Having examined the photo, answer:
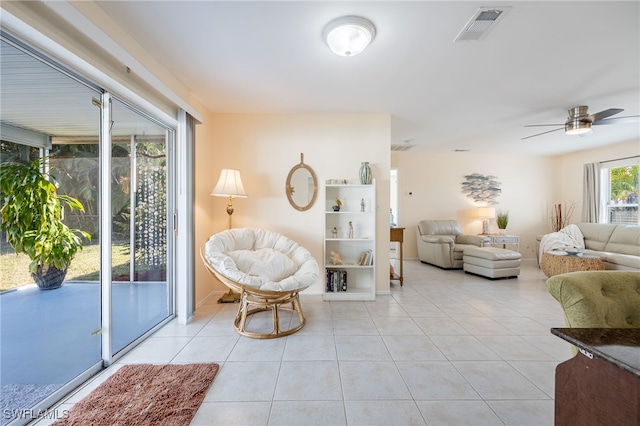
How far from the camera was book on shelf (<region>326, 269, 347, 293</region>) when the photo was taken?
3.38 metres

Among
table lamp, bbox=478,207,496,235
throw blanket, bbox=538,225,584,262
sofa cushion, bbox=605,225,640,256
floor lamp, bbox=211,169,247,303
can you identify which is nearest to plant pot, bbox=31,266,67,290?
floor lamp, bbox=211,169,247,303

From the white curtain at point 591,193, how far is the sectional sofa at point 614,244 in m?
0.49

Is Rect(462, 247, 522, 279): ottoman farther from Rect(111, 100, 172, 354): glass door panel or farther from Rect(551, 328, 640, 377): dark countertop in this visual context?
Rect(111, 100, 172, 354): glass door panel

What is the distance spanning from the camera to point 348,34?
70.3 inches

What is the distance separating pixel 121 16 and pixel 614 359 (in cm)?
288

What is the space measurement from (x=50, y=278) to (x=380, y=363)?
239cm

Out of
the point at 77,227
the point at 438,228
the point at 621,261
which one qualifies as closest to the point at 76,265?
the point at 77,227

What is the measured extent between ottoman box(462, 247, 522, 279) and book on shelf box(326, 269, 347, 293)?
2664 mm

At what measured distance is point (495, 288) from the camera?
153 inches

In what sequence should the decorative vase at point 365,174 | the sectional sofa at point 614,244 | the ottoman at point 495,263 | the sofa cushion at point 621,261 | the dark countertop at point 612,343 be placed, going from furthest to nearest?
the ottoman at point 495,263, the sectional sofa at point 614,244, the sofa cushion at point 621,261, the decorative vase at point 365,174, the dark countertop at point 612,343

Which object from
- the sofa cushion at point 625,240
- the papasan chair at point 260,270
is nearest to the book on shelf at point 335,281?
the papasan chair at point 260,270

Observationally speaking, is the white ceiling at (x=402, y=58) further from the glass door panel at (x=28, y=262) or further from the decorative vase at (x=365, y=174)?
the decorative vase at (x=365, y=174)

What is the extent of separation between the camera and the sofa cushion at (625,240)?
4.16 meters

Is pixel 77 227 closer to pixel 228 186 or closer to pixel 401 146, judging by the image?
pixel 228 186
